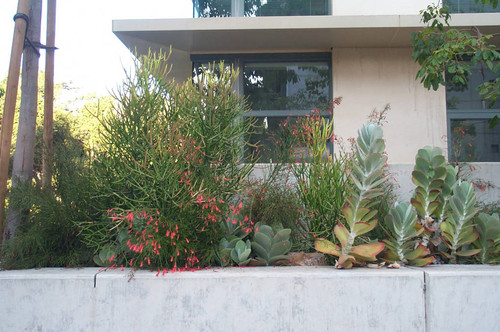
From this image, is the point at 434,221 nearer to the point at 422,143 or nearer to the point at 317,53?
the point at 422,143

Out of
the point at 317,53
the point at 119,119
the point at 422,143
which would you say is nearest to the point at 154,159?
the point at 119,119

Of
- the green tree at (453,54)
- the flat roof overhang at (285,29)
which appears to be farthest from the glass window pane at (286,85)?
the green tree at (453,54)

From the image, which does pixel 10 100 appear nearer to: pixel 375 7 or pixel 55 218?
pixel 55 218

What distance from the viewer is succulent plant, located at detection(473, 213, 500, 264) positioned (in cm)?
410

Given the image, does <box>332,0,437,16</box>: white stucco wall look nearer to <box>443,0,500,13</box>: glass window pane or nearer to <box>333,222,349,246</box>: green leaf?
<box>443,0,500,13</box>: glass window pane

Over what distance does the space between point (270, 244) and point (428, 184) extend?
5.92 feet

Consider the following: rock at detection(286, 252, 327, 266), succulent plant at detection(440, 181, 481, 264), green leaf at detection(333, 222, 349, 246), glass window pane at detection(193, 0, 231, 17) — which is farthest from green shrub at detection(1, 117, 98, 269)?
glass window pane at detection(193, 0, 231, 17)

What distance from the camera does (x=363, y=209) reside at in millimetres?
3863

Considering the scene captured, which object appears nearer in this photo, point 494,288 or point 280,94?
point 494,288

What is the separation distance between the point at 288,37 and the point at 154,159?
4.51 m

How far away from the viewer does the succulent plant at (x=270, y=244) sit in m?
4.05

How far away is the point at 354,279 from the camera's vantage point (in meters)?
3.60

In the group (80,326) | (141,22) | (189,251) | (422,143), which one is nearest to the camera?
(80,326)

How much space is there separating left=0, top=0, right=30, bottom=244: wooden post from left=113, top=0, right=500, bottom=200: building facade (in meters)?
2.82
